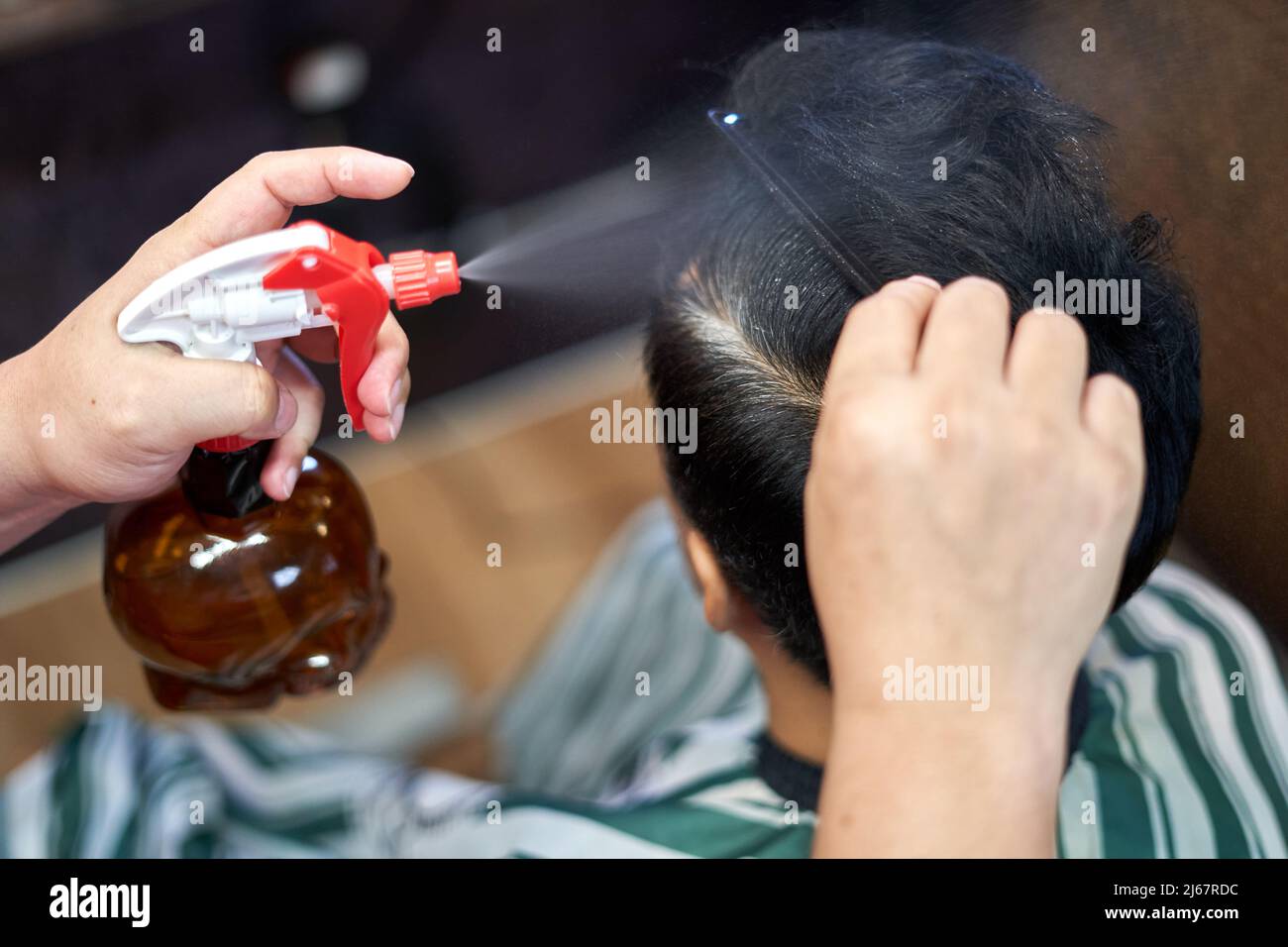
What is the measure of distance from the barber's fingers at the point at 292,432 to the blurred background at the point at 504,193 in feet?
0.50

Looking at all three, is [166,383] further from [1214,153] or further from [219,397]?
[1214,153]

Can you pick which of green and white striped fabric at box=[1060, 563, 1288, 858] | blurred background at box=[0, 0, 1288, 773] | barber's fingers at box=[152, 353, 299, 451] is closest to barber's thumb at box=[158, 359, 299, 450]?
barber's fingers at box=[152, 353, 299, 451]

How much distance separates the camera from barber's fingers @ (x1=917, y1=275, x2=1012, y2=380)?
0.46 meters

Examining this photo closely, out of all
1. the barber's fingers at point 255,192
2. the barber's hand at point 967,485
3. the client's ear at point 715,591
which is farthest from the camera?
the client's ear at point 715,591

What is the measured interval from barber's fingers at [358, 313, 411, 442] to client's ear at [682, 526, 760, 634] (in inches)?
8.5

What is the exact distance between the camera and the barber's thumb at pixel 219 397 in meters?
0.52

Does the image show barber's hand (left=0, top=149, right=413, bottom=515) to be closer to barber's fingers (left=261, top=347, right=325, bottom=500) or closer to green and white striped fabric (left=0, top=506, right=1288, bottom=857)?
barber's fingers (left=261, top=347, right=325, bottom=500)

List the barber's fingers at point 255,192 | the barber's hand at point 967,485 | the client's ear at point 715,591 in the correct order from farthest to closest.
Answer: the client's ear at point 715,591, the barber's fingers at point 255,192, the barber's hand at point 967,485

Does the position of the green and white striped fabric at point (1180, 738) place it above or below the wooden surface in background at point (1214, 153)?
below

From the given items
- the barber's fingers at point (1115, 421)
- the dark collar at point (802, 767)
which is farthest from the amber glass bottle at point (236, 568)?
the barber's fingers at point (1115, 421)

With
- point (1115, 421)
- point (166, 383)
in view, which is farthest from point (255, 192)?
point (1115, 421)

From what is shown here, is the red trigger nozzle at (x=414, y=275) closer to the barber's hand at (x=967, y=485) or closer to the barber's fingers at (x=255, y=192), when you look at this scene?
the barber's fingers at (x=255, y=192)
